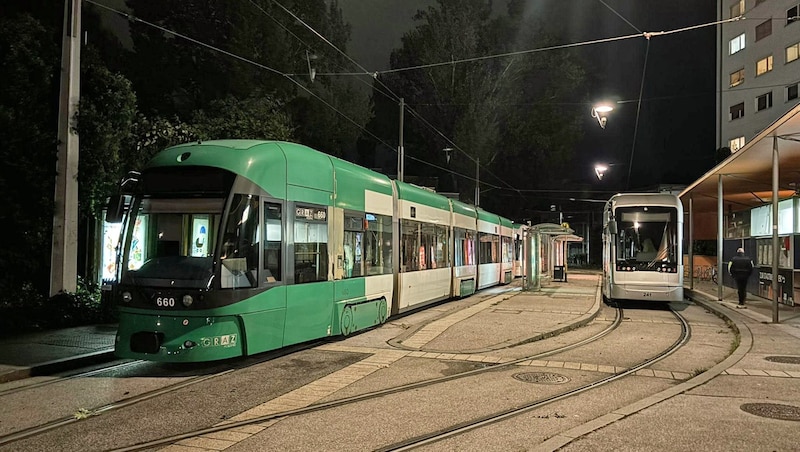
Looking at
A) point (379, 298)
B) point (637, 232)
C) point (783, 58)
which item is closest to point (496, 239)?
point (637, 232)

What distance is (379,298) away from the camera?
13.1m

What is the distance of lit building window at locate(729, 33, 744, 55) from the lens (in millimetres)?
46438

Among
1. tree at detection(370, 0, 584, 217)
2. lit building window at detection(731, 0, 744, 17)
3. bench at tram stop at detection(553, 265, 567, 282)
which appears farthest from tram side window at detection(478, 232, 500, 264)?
lit building window at detection(731, 0, 744, 17)

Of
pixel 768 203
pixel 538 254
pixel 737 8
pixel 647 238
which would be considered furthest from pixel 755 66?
pixel 647 238

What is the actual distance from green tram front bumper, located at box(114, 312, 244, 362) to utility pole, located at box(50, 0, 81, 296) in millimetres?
5774

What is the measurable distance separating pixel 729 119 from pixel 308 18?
1335 inches

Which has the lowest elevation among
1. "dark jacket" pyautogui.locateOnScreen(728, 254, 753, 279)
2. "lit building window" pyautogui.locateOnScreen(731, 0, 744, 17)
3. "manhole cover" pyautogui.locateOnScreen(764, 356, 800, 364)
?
"manhole cover" pyautogui.locateOnScreen(764, 356, 800, 364)

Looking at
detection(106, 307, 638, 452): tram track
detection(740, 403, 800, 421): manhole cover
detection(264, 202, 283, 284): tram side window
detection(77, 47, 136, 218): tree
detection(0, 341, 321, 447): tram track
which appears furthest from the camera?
detection(77, 47, 136, 218): tree

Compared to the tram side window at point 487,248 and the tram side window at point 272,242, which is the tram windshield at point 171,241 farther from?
the tram side window at point 487,248

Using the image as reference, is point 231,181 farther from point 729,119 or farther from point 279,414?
point 729,119

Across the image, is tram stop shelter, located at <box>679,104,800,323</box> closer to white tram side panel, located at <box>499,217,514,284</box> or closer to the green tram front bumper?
white tram side panel, located at <box>499,217,514,284</box>

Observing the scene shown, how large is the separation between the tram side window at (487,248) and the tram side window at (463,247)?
54.4 inches

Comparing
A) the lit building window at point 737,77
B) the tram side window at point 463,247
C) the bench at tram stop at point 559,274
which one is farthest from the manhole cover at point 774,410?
the lit building window at point 737,77

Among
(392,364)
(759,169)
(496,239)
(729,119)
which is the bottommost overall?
(392,364)
